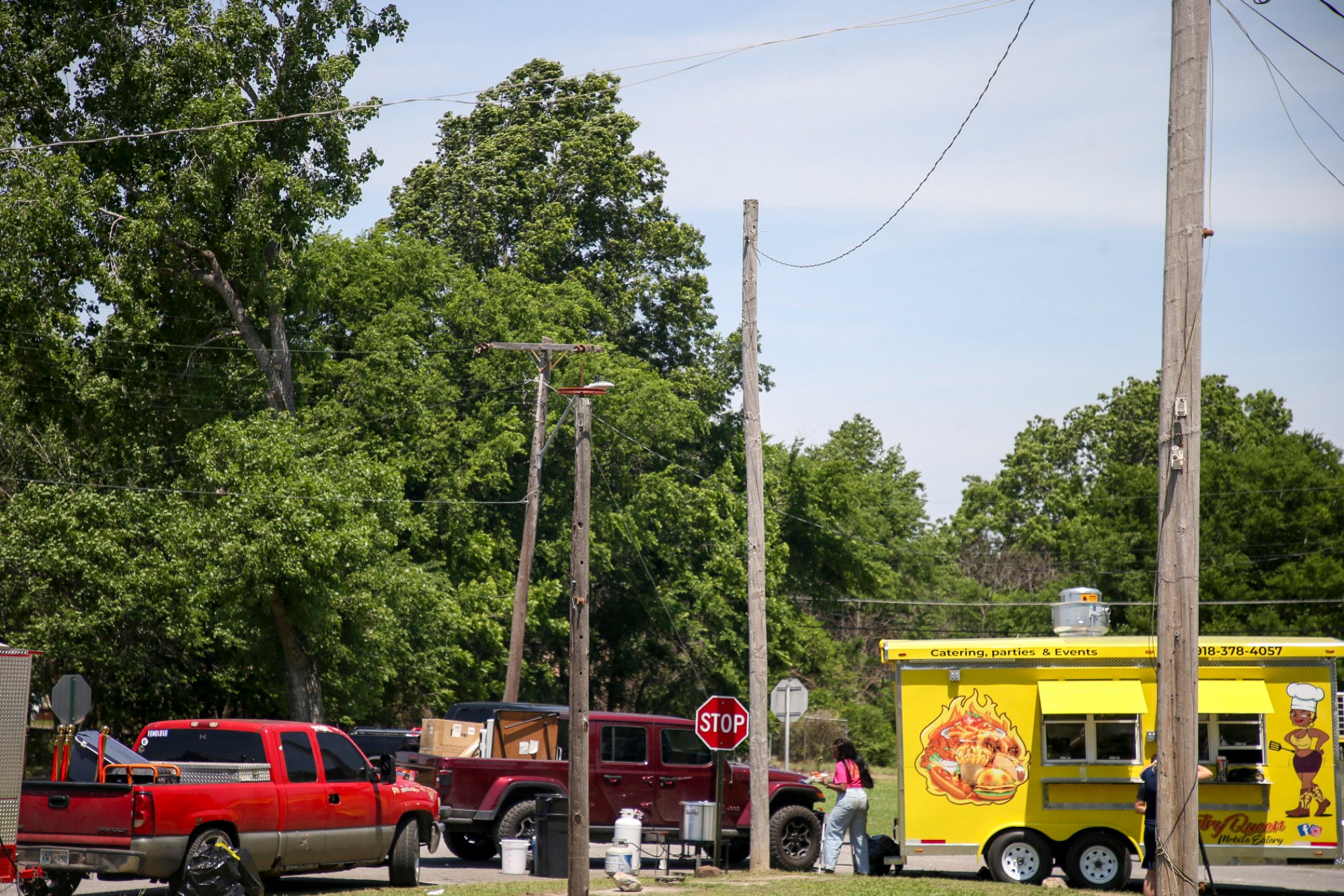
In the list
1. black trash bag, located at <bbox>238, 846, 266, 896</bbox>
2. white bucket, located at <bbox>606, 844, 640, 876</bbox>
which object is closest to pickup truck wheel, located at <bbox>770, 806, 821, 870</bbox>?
white bucket, located at <bbox>606, 844, 640, 876</bbox>

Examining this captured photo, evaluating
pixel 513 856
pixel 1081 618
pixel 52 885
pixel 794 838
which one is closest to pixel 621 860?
pixel 513 856

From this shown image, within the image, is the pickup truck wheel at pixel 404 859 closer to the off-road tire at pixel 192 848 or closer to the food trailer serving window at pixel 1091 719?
the off-road tire at pixel 192 848

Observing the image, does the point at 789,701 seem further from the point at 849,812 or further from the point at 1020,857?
the point at 1020,857

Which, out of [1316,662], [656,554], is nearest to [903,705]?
[1316,662]

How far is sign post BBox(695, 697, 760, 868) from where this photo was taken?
16891 mm

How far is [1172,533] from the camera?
1038 centimetres

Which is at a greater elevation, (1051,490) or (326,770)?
(1051,490)

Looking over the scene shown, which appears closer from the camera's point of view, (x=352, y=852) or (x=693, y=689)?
(x=352, y=852)

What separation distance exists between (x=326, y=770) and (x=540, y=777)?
422cm

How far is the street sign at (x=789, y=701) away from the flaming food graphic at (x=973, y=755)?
20.9ft

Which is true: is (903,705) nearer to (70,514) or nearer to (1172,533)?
(1172,533)

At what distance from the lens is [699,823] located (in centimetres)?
1725

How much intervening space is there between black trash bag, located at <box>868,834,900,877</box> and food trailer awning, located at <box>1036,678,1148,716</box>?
2.69 meters

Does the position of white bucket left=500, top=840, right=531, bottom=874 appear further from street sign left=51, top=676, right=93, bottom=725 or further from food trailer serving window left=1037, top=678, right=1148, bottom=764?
street sign left=51, top=676, right=93, bottom=725
